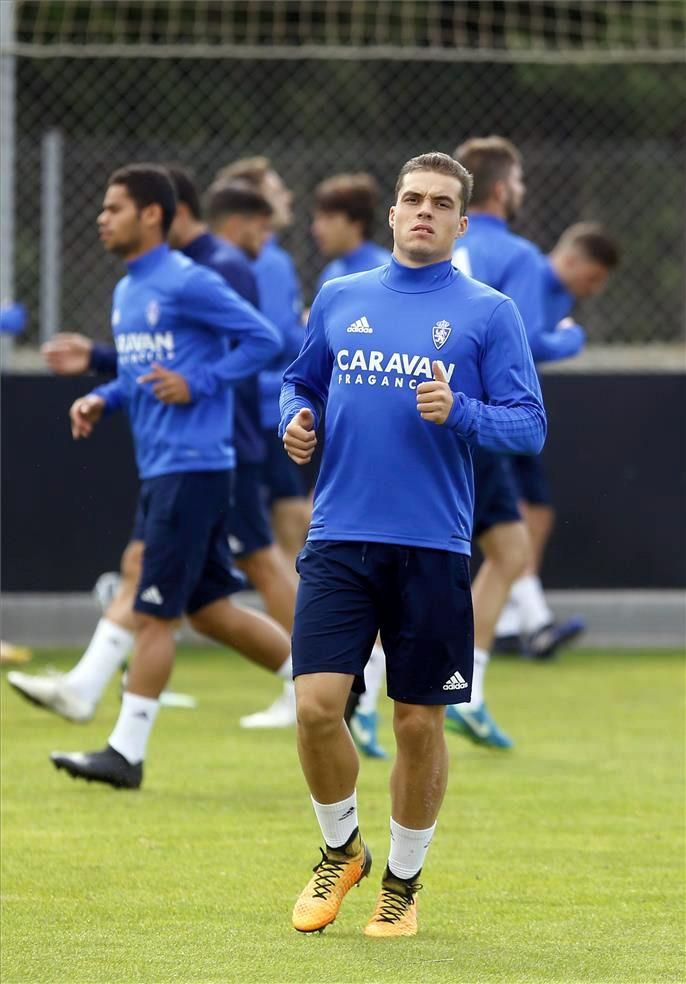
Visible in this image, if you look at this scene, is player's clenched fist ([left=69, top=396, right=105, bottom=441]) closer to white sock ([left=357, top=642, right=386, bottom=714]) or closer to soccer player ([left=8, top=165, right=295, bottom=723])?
soccer player ([left=8, top=165, right=295, bottom=723])

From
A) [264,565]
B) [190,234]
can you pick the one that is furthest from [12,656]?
[190,234]

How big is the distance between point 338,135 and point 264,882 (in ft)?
25.4

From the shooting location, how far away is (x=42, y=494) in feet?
37.7

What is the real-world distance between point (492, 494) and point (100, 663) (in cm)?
178

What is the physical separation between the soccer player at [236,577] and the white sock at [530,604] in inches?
103

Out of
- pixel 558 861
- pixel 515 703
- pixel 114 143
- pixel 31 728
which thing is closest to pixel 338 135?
pixel 114 143

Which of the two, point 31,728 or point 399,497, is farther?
point 31,728

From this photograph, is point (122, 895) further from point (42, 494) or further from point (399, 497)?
point (42, 494)

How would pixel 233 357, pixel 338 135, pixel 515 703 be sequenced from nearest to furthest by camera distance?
pixel 233 357, pixel 515 703, pixel 338 135

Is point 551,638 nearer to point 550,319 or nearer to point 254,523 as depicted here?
point 550,319

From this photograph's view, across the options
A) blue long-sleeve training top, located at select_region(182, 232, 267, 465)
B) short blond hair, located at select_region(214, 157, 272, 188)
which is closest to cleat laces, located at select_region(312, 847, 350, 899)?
blue long-sleeve training top, located at select_region(182, 232, 267, 465)

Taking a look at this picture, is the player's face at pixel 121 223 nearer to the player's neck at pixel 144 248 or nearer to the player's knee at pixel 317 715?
the player's neck at pixel 144 248

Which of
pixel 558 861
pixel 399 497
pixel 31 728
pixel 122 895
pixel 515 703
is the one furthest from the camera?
pixel 515 703

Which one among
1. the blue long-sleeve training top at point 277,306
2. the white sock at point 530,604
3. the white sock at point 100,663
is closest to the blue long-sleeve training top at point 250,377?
the blue long-sleeve training top at point 277,306
